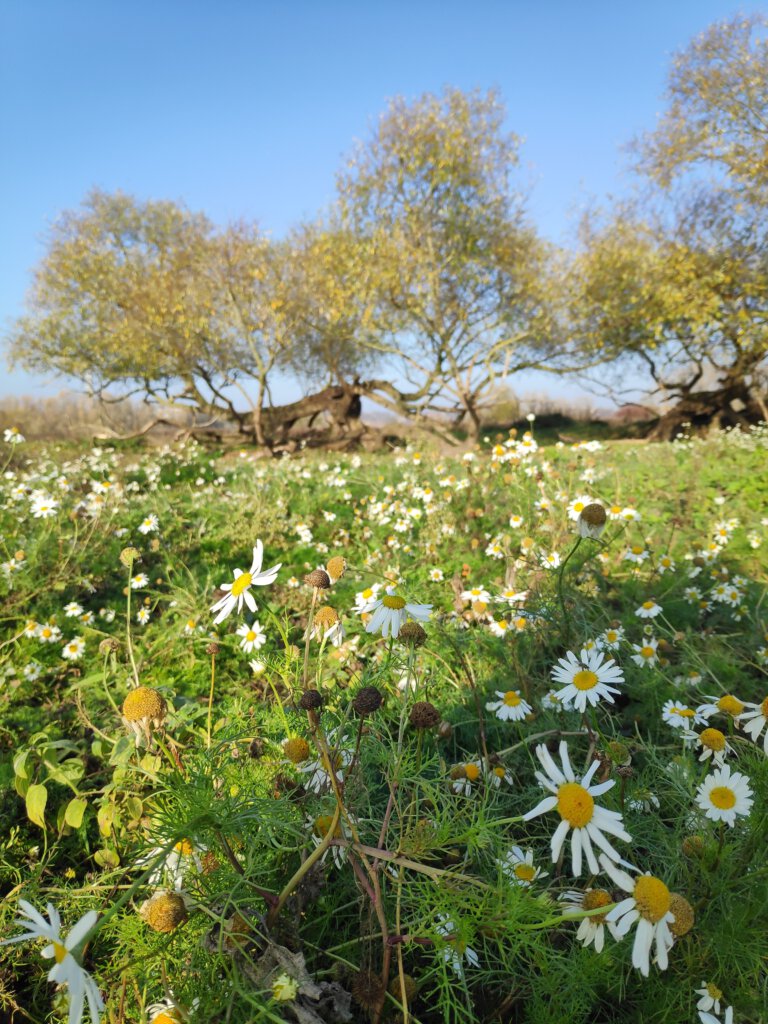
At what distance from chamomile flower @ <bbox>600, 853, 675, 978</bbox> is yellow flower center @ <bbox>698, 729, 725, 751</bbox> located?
487 millimetres

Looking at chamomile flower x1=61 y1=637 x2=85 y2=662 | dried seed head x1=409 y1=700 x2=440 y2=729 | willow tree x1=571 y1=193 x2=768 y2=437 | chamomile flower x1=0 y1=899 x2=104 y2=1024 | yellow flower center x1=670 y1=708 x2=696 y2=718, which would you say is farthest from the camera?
willow tree x1=571 y1=193 x2=768 y2=437

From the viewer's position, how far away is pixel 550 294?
1499 centimetres

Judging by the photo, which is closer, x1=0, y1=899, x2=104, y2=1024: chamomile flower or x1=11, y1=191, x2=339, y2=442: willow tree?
x1=0, y1=899, x2=104, y2=1024: chamomile flower

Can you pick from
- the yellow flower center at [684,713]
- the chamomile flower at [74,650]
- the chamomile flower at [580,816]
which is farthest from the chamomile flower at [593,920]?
the chamomile flower at [74,650]

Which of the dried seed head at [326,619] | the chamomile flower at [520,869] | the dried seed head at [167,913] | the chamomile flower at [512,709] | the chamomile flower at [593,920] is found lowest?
the chamomile flower at [512,709]

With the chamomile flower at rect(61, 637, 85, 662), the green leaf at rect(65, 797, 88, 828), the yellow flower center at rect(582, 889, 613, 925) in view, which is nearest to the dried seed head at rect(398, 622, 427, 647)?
the yellow flower center at rect(582, 889, 613, 925)

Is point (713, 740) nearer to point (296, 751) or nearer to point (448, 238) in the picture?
point (296, 751)

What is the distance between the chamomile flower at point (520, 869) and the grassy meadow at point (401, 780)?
0.04ft

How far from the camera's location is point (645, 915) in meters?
0.83

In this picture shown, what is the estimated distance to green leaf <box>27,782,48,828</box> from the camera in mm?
1680

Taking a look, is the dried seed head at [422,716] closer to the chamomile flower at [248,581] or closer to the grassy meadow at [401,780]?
the grassy meadow at [401,780]

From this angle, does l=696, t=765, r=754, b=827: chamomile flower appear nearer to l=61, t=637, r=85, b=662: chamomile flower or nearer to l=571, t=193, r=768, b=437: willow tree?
l=61, t=637, r=85, b=662: chamomile flower

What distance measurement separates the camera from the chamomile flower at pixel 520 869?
3.46ft

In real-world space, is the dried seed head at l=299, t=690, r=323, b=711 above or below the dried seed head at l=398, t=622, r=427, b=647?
below
